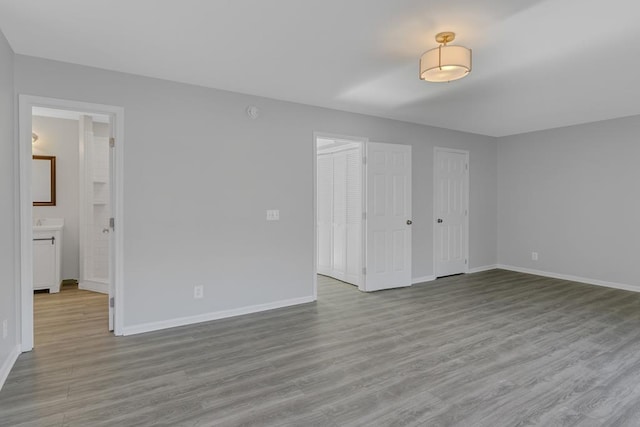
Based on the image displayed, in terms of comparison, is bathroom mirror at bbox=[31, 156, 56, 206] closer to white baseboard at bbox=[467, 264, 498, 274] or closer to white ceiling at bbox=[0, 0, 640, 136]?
white ceiling at bbox=[0, 0, 640, 136]

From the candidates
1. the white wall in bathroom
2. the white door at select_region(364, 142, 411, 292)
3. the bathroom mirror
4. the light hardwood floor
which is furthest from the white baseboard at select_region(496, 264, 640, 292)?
the bathroom mirror

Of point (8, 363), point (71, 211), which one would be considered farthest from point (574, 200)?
point (71, 211)

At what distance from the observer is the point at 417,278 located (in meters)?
5.46

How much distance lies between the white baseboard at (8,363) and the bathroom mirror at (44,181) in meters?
3.37

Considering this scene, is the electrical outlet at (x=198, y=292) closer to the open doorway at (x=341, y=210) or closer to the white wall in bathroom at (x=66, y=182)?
the open doorway at (x=341, y=210)

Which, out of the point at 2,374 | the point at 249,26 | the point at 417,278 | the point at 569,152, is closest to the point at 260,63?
the point at 249,26

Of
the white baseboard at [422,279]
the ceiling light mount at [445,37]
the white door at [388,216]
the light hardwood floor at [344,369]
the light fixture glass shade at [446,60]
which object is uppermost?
the ceiling light mount at [445,37]

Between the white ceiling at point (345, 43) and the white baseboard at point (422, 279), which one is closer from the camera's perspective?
the white ceiling at point (345, 43)

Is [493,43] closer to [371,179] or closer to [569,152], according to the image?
[371,179]

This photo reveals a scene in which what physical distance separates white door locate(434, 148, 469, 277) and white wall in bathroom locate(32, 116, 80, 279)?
5.85 meters

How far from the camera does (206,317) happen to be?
374cm

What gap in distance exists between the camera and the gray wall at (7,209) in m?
2.49

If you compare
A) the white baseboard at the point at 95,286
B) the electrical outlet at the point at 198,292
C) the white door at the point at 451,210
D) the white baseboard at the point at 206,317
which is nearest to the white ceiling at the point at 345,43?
the white door at the point at 451,210

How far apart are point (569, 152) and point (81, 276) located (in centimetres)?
785
